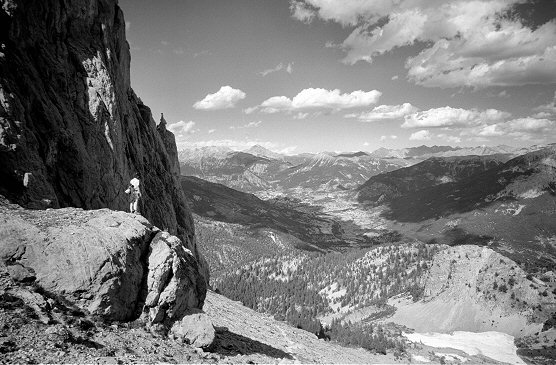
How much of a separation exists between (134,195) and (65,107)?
18.1 metres

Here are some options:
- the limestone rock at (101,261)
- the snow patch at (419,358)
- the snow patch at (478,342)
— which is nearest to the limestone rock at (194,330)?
the limestone rock at (101,261)

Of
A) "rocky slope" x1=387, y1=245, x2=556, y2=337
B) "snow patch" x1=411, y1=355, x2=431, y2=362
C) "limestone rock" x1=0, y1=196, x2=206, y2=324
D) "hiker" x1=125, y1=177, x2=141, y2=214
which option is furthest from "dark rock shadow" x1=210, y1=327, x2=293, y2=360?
"rocky slope" x1=387, y1=245, x2=556, y2=337

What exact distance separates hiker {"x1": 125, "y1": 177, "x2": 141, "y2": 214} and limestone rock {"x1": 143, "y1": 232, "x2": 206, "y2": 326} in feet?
84.2

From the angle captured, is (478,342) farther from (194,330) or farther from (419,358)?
(194,330)

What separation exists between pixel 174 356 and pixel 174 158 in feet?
254

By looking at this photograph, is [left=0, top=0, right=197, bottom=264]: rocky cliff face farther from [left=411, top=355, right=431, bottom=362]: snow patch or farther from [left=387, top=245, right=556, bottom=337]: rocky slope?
[left=387, top=245, right=556, bottom=337]: rocky slope

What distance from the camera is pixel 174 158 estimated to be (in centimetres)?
9919

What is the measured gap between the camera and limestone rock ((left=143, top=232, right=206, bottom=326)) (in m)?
31.5

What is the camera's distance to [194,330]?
3272 centimetres

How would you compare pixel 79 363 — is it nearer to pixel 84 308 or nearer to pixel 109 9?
pixel 84 308

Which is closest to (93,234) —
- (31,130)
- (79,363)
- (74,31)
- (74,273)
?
(74,273)

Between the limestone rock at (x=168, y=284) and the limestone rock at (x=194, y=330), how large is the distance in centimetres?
69

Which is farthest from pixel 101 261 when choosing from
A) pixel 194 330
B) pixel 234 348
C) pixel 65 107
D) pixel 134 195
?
pixel 134 195

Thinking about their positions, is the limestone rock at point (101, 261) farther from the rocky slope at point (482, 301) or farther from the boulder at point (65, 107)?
the rocky slope at point (482, 301)
